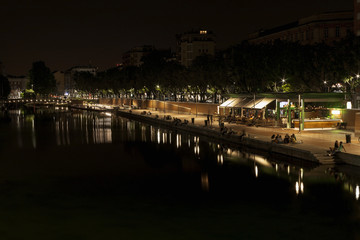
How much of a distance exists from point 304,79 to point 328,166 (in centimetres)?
2931

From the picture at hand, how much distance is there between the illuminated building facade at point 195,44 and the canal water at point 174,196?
10703cm

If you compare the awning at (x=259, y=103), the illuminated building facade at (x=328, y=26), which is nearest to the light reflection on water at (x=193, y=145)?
the awning at (x=259, y=103)

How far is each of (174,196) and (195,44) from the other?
125 metres

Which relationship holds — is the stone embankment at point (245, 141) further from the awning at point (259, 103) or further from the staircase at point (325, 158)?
the awning at point (259, 103)

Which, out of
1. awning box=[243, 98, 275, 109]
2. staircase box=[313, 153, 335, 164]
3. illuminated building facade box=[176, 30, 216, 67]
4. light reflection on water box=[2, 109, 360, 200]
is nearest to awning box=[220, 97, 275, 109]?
awning box=[243, 98, 275, 109]

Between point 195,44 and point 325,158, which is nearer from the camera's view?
point 325,158

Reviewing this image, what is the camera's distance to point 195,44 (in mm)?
148250

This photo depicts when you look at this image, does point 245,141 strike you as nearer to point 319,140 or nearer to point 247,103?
point 319,140

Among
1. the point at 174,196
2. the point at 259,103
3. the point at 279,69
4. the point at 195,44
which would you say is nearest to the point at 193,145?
the point at 259,103

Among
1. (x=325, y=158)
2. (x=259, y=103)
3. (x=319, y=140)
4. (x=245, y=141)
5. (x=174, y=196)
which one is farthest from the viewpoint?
(x=259, y=103)

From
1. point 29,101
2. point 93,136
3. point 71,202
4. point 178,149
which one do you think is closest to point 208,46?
point 29,101

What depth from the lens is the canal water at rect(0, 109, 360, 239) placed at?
2039cm

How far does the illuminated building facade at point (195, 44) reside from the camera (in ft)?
487

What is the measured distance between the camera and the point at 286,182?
28.8 meters
